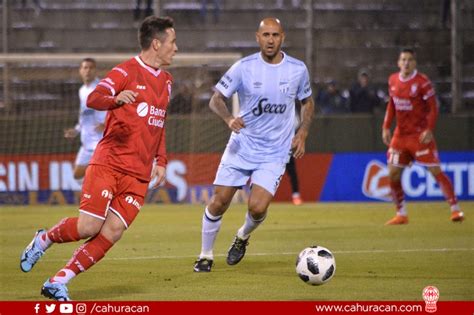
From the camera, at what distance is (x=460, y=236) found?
Result: 13320 mm

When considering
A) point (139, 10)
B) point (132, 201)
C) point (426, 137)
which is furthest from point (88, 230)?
point (139, 10)

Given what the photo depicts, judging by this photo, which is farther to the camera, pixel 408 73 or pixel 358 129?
pixel 358 129

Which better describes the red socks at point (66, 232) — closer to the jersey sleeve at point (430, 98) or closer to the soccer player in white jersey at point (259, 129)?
the soccer player in white jersey at point (259, 129)

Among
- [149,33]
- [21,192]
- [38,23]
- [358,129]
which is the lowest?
[21,192]

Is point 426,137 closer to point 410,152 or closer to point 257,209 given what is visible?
point 410,152

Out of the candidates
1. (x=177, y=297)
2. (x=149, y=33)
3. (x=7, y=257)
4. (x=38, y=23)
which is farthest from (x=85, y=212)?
(x=38, y=23)

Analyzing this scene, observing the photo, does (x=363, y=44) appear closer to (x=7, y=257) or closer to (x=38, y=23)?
(x=38, y=23)

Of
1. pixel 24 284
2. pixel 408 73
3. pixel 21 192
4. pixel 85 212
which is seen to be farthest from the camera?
pixel 21 192

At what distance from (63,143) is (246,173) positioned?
10201 mm

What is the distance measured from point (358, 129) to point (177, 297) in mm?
12453

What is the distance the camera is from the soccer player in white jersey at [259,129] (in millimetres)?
10164

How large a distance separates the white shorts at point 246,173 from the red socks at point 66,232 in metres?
2.33

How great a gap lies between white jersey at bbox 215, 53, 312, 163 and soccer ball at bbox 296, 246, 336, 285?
168 centimetres
